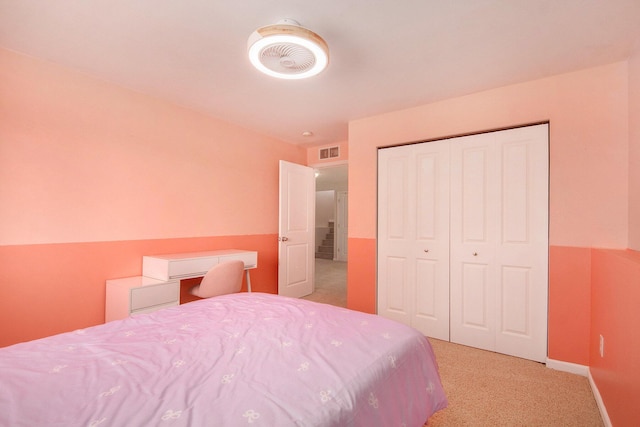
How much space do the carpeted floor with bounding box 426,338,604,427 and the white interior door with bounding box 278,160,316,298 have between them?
236 centimetres

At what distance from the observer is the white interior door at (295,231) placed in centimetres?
429

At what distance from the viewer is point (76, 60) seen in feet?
7.79

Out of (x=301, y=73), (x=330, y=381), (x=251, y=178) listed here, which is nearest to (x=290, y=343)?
(x=330, y=381)

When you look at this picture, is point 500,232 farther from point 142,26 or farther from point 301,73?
point 142,26

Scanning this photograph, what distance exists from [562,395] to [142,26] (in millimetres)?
3864

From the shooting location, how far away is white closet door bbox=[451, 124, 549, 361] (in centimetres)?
258

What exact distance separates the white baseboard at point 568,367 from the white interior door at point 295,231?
3.10m

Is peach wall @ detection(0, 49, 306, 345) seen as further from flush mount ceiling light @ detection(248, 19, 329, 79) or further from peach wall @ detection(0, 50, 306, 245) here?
flush mount ceiling light @ detection(248, 19, 329, 79)

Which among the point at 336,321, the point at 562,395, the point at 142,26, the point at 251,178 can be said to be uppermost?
the point at 142,26

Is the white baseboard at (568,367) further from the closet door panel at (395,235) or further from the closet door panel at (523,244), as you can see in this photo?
the closet door panel at (395,235)

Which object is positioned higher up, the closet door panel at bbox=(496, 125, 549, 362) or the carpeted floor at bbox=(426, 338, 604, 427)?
the closet door panel at bbox=(496, 125, 549, 362)

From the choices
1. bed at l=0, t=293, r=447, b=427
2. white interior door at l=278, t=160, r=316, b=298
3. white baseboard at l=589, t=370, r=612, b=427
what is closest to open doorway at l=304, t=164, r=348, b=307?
white interior door at l=278, t=160, r=316, b=298

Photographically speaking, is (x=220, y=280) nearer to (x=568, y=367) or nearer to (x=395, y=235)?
(x=395, y=235)

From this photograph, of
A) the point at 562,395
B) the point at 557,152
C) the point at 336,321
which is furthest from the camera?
the point at 557,152
